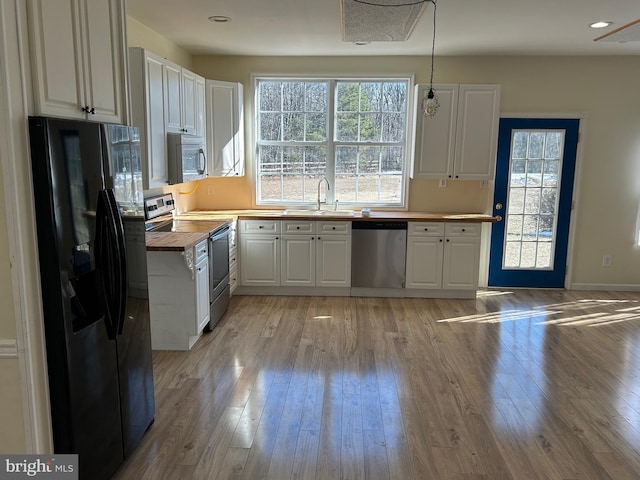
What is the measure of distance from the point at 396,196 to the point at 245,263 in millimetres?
1940

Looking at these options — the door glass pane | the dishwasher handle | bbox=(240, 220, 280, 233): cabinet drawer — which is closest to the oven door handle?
bbox=(240, 220, 280, 233): cabinet drawer

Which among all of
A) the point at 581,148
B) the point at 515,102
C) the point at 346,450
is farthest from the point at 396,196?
the point at 346,450

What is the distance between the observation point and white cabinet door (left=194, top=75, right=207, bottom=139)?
4602mm

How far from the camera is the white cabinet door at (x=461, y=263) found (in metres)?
5.01

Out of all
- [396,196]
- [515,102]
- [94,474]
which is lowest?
[94,474]

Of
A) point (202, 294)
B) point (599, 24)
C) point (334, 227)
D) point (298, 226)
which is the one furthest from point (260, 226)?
point (599, 24)

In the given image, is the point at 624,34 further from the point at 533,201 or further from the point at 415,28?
the point at 533,201

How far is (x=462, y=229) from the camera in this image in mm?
4984

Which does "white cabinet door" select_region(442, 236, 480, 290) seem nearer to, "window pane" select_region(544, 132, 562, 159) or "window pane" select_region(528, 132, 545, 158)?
"window pane" select_region(528, 132, 545, 158)

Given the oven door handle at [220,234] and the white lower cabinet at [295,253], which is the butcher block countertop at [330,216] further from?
the oven door handle at [220,234]

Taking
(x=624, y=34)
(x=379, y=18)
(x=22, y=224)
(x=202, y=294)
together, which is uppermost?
(x=624, y=34)

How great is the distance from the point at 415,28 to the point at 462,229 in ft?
6.84

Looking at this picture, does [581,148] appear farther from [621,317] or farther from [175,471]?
[175,471]

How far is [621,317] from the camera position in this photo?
458 centimetres
